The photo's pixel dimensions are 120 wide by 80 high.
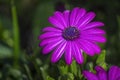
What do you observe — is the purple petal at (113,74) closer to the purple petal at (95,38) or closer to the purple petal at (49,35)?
the purple petal at (95,38)

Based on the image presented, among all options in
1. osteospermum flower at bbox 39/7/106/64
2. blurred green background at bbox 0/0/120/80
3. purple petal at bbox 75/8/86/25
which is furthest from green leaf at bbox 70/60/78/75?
blurred green background at bbox 0/0/120/80

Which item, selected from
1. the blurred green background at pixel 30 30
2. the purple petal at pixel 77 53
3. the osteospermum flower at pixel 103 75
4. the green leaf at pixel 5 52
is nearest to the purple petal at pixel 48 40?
the purple petal at pixel 77 53

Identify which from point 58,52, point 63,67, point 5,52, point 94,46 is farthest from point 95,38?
point 5,52

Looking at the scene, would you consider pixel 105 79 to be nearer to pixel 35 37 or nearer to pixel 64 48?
pixel 64 48

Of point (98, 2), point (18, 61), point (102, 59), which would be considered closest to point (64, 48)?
point (102, 59)

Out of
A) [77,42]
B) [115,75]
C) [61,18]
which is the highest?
[61,18]

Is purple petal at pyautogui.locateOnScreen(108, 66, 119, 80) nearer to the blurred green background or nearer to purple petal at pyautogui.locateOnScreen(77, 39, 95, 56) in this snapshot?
purple petal at pyautogui.locateOnScreen(77, 39, 95, 56)

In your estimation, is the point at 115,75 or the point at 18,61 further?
the point at 18,61

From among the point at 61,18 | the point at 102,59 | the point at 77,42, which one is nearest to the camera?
the point at 77,42
